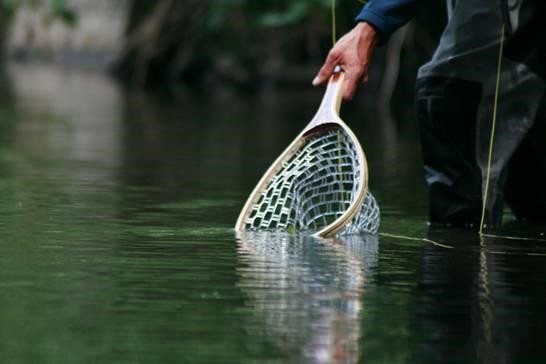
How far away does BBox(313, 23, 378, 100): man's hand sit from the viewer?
5.75m

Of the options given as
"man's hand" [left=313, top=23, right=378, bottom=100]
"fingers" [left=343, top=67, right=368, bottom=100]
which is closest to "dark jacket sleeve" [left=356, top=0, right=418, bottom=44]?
"man's hand" [left=313, top=23, right=378, bottom=100]

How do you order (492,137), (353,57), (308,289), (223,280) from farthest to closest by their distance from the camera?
1. (492,137)
2. (353,57)
3. (223,280)
4. (308,289)

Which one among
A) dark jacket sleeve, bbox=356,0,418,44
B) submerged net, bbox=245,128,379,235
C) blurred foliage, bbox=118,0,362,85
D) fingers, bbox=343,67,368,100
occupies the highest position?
blurred foliage, bbox=118,0,362,85

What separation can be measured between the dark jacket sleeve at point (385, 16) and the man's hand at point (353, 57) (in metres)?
0.02

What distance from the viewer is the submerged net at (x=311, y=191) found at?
5.62m

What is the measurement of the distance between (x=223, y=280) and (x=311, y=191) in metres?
1.57

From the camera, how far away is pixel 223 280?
14.5 ft

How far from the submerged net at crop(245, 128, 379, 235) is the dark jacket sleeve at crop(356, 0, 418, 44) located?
364 mm

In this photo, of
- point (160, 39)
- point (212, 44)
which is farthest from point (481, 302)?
point (212, 44)

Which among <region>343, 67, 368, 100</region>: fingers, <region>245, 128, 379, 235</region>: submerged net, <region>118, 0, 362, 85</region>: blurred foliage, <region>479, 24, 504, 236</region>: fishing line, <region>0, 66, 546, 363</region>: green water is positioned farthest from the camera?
<region>118, 0, 362, 85</region>: blurred foliage

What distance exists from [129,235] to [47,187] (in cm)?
183

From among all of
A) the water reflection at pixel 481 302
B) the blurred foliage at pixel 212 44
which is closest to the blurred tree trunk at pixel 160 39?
the blurred foliage at pixel 212 44

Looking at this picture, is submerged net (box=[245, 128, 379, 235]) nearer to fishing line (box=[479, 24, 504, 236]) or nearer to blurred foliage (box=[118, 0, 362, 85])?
fishing line (box=[479, 24, 504, 236])

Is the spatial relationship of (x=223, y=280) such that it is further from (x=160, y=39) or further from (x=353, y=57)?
(x=160, y=39)
